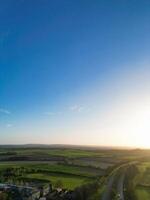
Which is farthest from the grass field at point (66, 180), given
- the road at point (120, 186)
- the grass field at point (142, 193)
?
the grass field at point (142, 193)

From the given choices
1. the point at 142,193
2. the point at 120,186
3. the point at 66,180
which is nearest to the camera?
the point at 142,193

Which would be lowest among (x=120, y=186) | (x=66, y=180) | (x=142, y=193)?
(x=142, y=193)

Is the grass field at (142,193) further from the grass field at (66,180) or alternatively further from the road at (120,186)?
the grass field at (66,180)

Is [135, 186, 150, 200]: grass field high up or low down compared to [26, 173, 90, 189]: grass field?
down

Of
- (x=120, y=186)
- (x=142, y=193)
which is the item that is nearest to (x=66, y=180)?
(x=120, y=186)

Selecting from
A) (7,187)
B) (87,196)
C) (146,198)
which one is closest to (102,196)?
(87,196)

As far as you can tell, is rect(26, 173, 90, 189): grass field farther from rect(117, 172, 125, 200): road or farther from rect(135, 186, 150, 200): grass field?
rect(135, 186, 150, 200): grass field

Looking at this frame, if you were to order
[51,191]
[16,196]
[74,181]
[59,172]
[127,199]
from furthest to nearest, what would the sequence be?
[59,172] → [74,181] → [51,191] → [16,196] → [127,199]

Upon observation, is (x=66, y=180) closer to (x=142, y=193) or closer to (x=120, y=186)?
(x=120, y=186)

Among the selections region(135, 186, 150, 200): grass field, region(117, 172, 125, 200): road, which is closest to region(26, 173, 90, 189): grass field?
region(117, 172, 125, 200): road

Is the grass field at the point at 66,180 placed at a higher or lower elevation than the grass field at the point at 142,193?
higher

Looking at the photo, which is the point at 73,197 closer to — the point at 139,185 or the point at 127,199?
the point at 127,199
